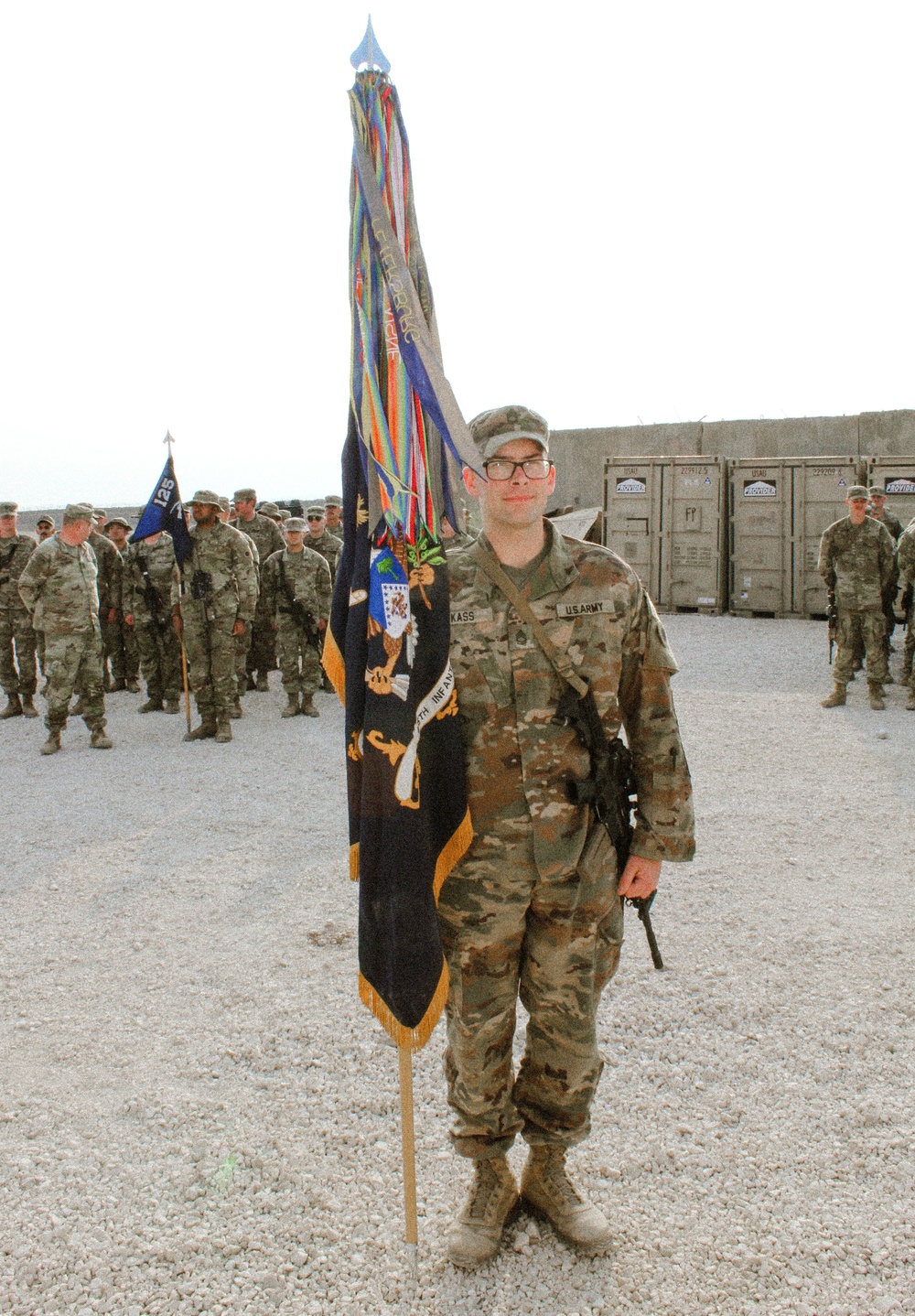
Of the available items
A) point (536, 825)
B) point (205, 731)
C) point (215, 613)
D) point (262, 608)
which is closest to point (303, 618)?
point (215, 613)

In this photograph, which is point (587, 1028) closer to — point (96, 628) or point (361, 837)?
point (361, 837)

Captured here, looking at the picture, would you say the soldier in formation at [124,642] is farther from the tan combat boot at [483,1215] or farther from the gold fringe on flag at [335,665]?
the tan combat boot at [483,1215]

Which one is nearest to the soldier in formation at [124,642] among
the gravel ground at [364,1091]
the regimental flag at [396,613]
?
the gravel ground at [364,1091]

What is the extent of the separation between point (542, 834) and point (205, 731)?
7411 millimetres

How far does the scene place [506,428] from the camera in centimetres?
249

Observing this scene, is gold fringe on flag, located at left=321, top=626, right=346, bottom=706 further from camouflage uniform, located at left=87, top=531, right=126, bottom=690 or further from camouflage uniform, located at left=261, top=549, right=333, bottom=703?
camouflage uniform, located at left=87, top=531, right=126, bottom=690

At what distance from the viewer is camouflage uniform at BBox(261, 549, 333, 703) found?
406 inches

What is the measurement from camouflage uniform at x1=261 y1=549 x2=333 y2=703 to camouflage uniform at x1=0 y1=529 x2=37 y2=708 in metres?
2.92

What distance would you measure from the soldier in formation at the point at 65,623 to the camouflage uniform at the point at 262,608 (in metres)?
2.70

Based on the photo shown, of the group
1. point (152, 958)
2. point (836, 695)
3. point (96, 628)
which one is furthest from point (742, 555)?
point (152, 958)

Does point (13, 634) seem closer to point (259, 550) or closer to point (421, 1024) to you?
point (259, 550)

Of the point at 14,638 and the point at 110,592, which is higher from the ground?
the point at 110,592

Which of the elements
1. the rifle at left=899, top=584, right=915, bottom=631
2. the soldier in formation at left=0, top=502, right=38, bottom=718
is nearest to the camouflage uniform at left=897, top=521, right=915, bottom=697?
the rifle at left=899, top=584, right=915, bottom=631

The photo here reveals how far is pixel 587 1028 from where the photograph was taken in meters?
2.60
